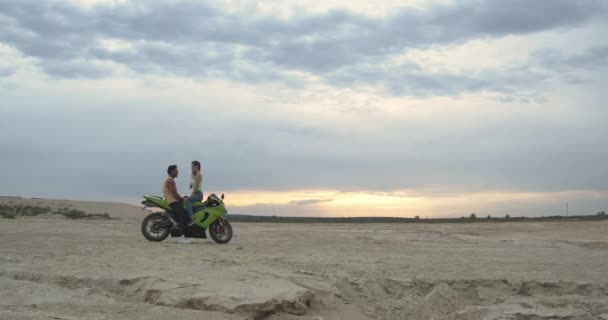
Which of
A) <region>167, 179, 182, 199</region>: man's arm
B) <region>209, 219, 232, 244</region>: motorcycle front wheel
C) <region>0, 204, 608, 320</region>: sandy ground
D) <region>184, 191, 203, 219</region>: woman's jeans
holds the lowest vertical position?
<region>0, 204, 608, 320</region>: sandy ground

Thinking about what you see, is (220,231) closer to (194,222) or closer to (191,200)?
(194,222)

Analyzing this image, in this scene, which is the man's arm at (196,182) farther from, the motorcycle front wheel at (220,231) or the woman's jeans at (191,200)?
the motorcycle front wheel at (220,231)

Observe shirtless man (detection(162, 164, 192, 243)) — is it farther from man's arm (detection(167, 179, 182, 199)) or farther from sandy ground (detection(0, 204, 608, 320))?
sandy ground (detection(0, 204, 608, 320))

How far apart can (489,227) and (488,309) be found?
→ 54.2 feet

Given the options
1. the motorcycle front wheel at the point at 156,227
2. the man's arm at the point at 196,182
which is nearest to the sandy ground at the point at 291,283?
the motorcycle front wheel at the point at 156,227

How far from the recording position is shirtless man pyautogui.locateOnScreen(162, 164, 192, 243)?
46.2 feet

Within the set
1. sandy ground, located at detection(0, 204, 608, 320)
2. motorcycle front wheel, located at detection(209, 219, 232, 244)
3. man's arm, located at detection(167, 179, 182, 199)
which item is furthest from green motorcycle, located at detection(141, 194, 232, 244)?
sandy ground, located at detection(0, 204, 608, 320)

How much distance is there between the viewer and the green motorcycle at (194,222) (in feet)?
46.0

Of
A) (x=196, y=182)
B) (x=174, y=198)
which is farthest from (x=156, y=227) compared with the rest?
(x=196, y=182)

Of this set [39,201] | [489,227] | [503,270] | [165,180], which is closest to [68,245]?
[165,180]

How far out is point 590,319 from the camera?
27.0 feet

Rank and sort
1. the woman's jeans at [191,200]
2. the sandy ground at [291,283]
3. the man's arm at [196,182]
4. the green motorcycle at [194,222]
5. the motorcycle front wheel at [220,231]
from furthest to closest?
the motorcycle front wheel at [220,231] < the man's arm at [196,182] < the woman's jeans at [191,200] < the green motorcycle at [194,222] < the sandy ground at [291,283]

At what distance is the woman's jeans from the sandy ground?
1.85 meters

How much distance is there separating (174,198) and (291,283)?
6.39 m
